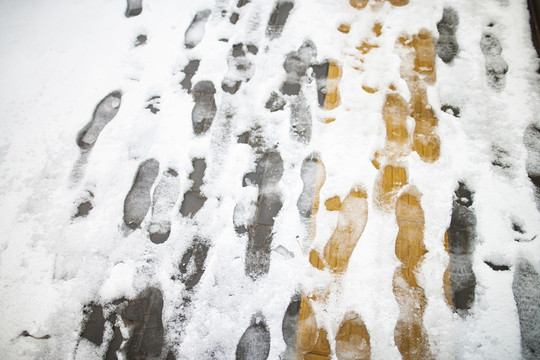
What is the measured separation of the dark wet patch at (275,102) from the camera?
4.08 ft

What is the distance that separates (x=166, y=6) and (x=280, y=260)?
145cm

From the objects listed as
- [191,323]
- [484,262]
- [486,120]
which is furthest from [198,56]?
[484,262]

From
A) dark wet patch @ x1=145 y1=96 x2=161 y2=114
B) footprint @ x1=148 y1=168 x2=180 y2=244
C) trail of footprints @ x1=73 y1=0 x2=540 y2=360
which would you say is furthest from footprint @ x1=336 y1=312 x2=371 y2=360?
dark wet patch @ x1=145 y1=96 x2=161 y2=114

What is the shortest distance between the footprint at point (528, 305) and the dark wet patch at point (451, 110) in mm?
588

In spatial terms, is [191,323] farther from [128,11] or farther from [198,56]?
[128,11]

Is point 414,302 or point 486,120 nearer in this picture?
point 414,302

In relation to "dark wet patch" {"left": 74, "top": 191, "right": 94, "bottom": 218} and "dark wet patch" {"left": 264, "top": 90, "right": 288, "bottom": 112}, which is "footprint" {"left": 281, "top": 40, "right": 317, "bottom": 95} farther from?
"dark wet patch" {"left": 74, "top": 191, "right": 94, "bottom": 218}

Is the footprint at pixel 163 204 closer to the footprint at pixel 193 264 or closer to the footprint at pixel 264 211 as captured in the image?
the footprint at pixel 193 264

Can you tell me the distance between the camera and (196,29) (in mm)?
1465

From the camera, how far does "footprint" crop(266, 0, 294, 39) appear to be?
1.43 m

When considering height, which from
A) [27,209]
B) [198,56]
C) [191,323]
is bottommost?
[191,323]

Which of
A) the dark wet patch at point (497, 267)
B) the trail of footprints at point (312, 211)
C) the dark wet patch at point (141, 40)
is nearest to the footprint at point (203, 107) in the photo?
the trail of footprints at point (312, 211)

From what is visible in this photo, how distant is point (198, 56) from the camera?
1387 millimetres

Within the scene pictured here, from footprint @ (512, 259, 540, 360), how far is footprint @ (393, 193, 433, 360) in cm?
28
